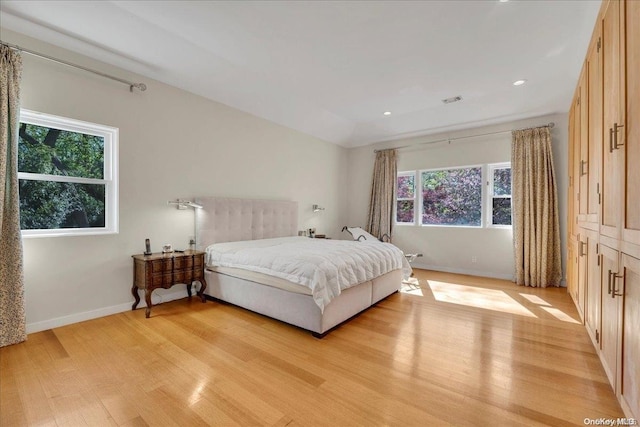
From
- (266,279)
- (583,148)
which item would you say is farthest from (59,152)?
(583,148)

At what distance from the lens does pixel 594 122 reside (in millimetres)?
2432

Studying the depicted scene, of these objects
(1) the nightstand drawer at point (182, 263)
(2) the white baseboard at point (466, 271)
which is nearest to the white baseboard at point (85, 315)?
(1) the nightstand drawer at point (182, 263)

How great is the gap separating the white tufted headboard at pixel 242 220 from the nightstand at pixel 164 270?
404 mm

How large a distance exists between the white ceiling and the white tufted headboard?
60.1 inches

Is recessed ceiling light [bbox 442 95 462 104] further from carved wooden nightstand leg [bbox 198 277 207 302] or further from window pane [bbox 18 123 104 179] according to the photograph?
window pane [bbox 18 123 104 179]

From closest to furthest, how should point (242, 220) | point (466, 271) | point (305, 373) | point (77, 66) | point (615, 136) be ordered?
point (615, 136)
point (305, 373)
point (77, 66)
point (242, 220)
point (466, 271)

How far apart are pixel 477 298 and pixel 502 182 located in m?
2.46

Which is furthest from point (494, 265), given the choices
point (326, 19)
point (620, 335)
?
point (326, 19)

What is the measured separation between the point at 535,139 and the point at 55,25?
6.33 meters

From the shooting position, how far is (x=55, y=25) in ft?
8.39

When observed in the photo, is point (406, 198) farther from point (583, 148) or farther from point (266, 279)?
point (266, 279)

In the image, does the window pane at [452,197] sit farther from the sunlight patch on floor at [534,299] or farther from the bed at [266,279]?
the bed at [266,279]

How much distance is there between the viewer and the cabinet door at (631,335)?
141 centimetres

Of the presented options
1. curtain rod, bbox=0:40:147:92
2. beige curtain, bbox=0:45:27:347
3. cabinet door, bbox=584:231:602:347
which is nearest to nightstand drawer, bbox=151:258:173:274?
beige curtain, bbox=0:45:27:347
